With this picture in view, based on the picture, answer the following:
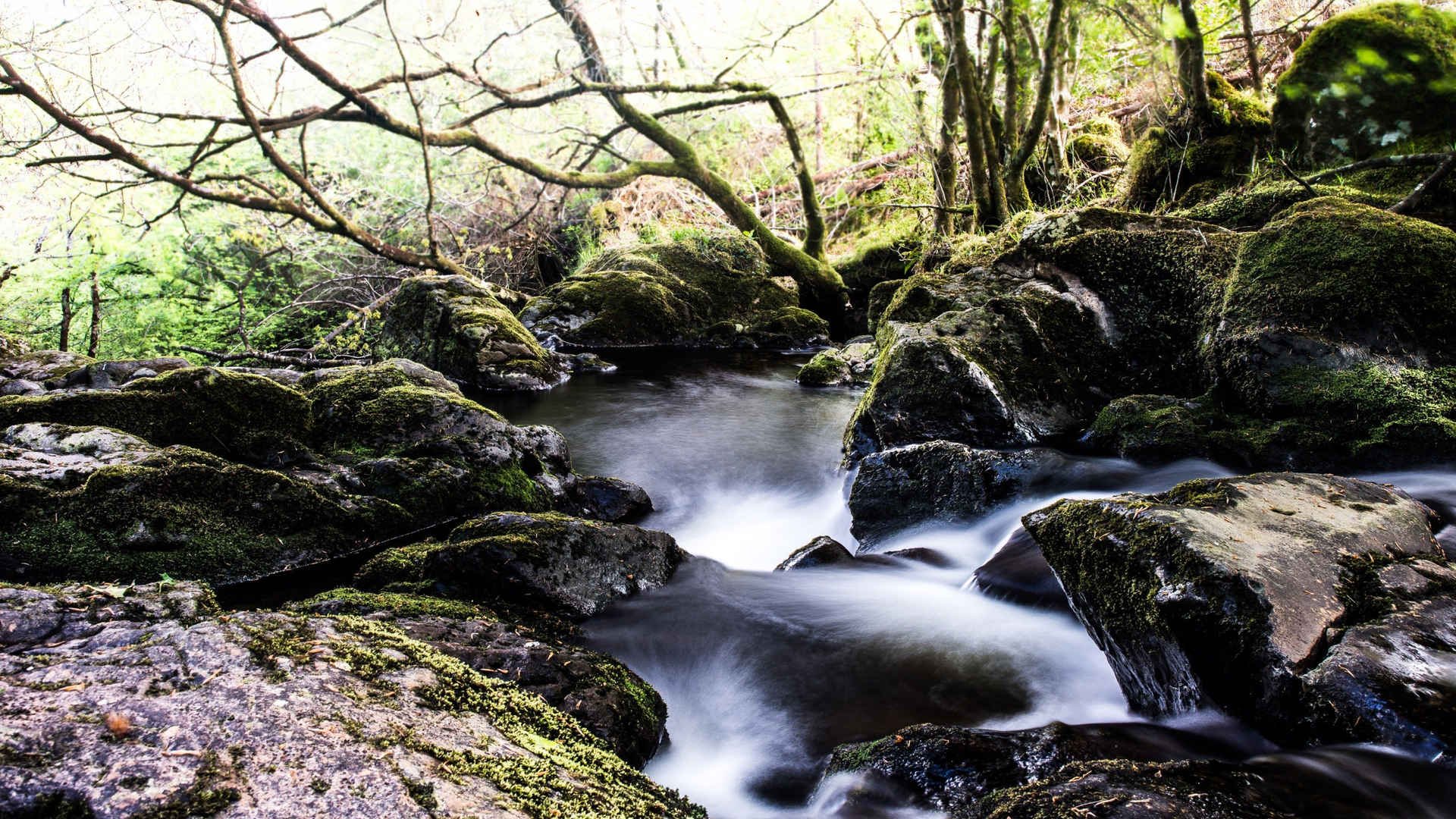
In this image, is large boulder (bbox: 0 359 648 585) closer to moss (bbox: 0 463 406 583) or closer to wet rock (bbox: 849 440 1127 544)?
moss (bbox: 0 463 406 583)

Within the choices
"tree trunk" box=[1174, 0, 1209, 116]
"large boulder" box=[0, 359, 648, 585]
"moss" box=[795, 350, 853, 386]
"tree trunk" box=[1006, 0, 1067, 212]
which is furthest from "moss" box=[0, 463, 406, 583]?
"tree trunk" box=[1174, 0, 1209, 116]

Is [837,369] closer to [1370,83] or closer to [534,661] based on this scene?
[1370,83]

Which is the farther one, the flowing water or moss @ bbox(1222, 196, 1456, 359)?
moss @ bbox(1222, 196, 1456, 359)

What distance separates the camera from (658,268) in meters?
13.7

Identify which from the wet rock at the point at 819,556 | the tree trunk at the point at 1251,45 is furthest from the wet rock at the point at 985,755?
the tree trunk at the point at 1251,45

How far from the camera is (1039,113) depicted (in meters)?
8.65

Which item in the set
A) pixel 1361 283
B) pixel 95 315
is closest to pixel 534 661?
pixel 1361 283

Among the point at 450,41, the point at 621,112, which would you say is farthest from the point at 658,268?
the point at 450,41

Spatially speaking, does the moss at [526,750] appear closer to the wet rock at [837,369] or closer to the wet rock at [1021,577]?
the wet rock at [1021,577]

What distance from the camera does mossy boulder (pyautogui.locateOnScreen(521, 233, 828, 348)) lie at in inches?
504

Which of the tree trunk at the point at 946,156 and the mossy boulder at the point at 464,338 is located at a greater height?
the tree trunk at the point at 946,156

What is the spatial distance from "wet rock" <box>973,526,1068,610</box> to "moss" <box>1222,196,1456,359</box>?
2.50 metres

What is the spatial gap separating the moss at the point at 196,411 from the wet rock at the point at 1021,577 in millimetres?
4288

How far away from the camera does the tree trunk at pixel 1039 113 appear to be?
26.6ft
